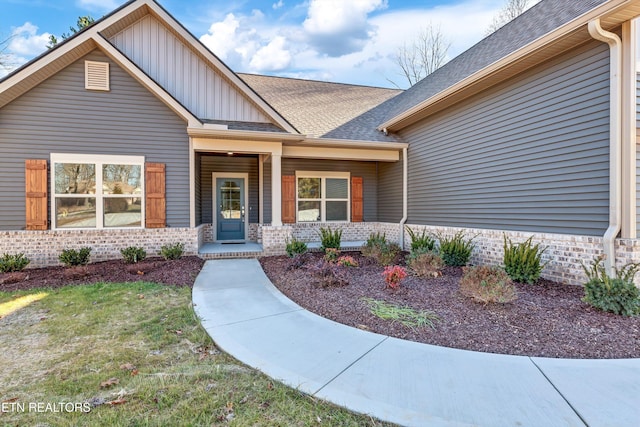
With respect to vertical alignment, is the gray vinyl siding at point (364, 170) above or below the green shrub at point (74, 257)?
above

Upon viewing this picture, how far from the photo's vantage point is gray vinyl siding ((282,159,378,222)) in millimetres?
11156

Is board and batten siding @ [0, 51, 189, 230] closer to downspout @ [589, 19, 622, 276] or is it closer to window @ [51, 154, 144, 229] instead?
window @ [51, 154, 144, 229]

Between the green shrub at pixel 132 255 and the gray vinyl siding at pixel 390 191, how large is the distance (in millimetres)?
7437

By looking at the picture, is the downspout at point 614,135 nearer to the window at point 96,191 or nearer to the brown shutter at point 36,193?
the window at point 96,191

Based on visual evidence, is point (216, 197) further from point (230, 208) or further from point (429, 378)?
point (429, 378)

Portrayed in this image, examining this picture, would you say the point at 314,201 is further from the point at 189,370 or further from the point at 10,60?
the point at 10,60

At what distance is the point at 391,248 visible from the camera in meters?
7.81

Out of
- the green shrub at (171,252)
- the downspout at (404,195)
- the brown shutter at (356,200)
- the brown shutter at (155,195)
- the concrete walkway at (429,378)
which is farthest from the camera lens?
the brown shutter at (356,200)

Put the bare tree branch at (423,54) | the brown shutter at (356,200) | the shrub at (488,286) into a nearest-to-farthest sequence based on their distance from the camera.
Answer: the shrub at (488,286) < the brown shutter at (356,200) < the bare tree branch at (423,54)

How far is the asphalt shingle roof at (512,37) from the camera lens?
5.57 metres

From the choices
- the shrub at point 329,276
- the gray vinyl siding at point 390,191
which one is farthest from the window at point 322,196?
the shrub at point 329,276

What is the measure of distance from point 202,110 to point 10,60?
13.6 meters

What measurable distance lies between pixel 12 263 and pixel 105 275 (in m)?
2.08

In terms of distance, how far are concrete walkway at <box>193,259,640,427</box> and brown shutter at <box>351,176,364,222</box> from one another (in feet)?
25.3
